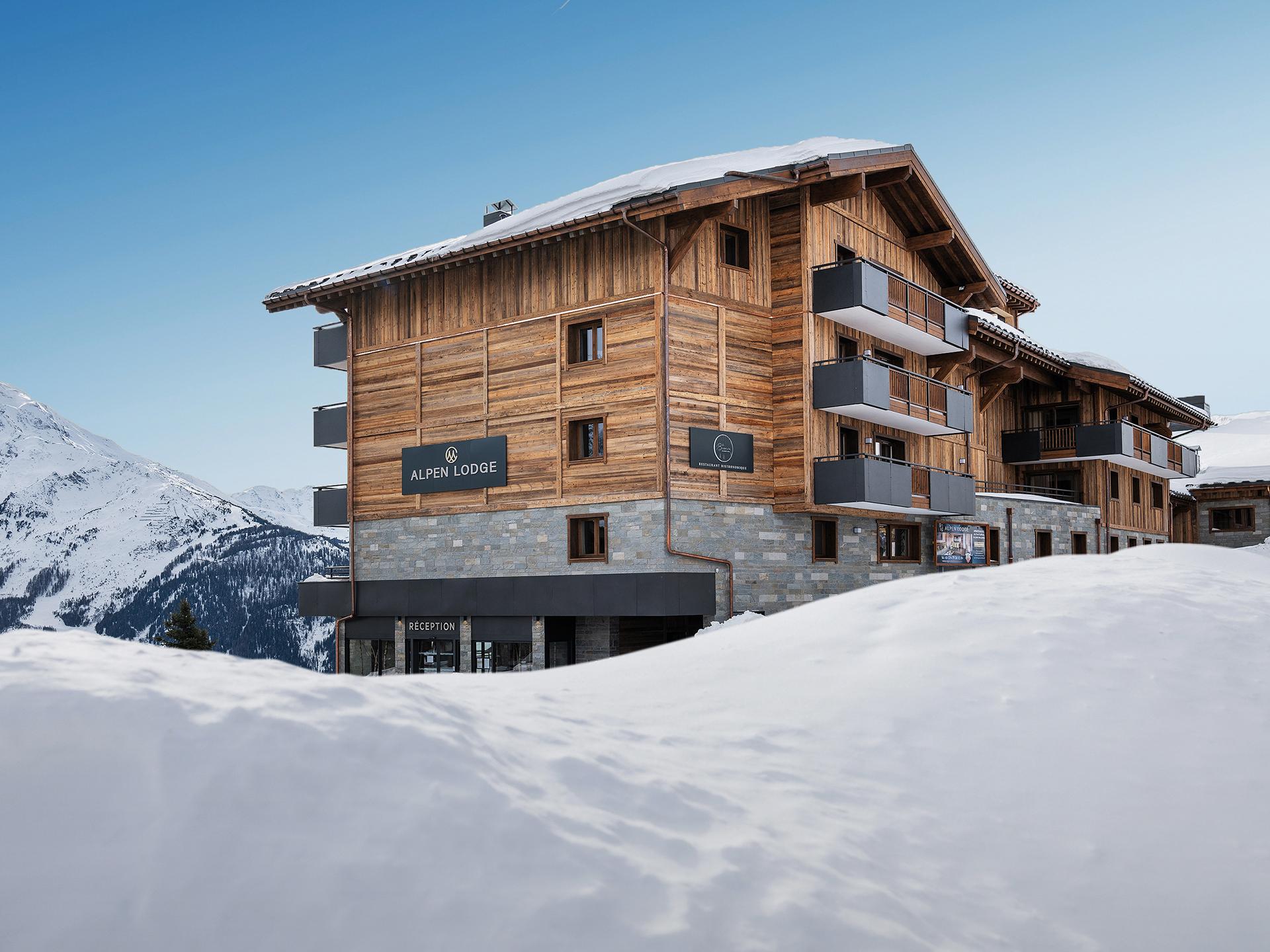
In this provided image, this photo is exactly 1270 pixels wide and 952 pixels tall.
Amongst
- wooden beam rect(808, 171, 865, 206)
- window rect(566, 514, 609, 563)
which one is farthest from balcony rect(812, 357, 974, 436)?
window rect(566, 514, 609, 563)

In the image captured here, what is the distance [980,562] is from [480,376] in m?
13.7

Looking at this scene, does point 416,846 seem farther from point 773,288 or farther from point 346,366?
point 346,366

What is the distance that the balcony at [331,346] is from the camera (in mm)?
25141

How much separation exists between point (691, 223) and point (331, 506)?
12073 mm

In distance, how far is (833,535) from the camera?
874 inches

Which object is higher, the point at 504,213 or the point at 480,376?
the point at 504,213

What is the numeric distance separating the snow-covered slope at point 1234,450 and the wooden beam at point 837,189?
109 feet

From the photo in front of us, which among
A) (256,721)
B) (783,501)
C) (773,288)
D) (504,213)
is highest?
(504,213)

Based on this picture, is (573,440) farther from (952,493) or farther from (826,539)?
(952,493)

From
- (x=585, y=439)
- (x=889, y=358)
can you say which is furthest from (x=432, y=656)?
(x=889, y=358)

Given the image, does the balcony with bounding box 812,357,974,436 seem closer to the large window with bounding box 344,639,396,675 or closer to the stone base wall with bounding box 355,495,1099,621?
the stone base wall with bounding box 355,495,1099,621

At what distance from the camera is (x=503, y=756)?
4.52 metres

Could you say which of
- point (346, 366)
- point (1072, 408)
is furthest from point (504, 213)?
point (1072, 408)

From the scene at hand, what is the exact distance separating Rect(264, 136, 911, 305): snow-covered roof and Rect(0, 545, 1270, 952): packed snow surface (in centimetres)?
1380
